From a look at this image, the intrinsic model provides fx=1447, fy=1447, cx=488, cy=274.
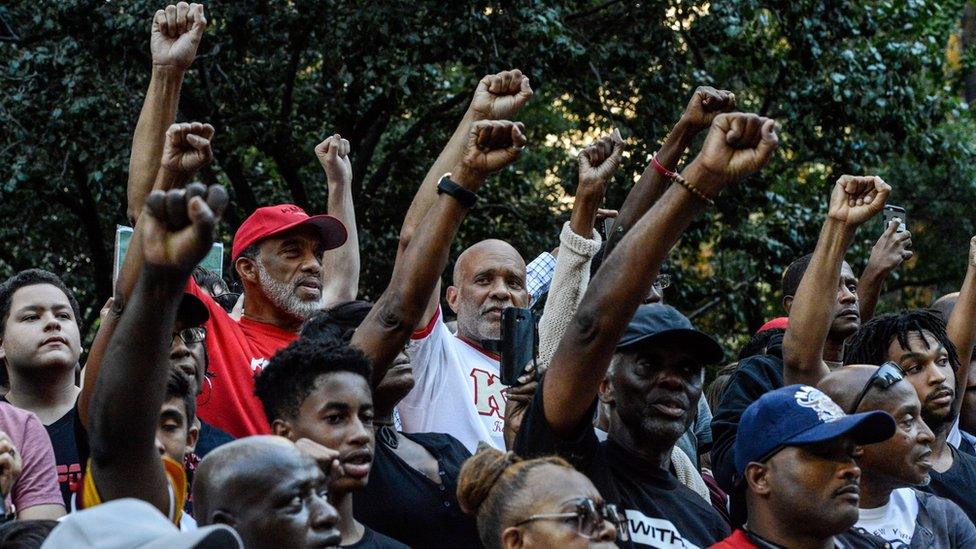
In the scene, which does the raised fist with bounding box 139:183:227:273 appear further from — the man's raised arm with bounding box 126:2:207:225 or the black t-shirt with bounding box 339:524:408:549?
the man's raised arm with bounding box 126:2:207:225

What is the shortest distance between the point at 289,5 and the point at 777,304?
647 centimetres

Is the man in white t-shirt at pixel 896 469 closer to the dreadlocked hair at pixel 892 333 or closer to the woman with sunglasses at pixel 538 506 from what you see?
the dreadlocked hair at pixel 892 333

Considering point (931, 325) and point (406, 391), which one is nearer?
point (406, 391)

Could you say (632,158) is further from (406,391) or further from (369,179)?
(406,391)

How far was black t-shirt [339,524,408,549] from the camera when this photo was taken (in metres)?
4.30

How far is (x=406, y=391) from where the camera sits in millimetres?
5055

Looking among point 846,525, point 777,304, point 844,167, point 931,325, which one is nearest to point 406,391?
point 846,525

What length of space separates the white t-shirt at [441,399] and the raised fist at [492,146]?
3.34 ft

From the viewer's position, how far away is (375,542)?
4359 mm

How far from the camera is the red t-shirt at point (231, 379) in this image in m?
5.26

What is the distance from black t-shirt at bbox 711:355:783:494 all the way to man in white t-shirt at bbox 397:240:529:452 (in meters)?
0.86

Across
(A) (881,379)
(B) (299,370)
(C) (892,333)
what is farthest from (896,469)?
(B) (299,370)

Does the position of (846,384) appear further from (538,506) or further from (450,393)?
(538,506)

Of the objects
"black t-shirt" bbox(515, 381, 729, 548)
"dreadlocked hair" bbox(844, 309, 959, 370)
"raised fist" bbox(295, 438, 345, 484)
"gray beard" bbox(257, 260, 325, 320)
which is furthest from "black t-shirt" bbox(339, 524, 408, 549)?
"dreadlocked hair" bbox(844, 309, 959, 370)
